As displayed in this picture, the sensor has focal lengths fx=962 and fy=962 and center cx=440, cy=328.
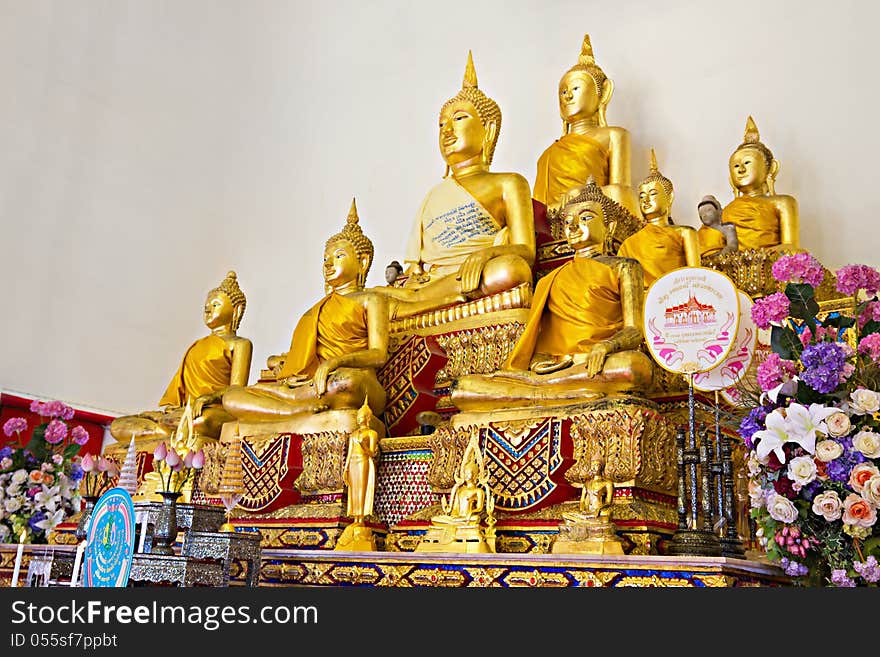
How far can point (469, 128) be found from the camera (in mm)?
4836

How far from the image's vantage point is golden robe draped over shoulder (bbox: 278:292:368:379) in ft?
13.9

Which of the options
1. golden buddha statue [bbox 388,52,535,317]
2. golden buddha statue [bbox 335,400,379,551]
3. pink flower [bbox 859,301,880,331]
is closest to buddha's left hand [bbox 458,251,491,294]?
golden buddha statue [bbox 388,52,535,317]

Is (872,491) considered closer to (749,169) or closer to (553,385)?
(553,385)

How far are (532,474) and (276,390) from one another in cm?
130

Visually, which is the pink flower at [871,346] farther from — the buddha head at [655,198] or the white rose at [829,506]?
the buddha head at [655,198]

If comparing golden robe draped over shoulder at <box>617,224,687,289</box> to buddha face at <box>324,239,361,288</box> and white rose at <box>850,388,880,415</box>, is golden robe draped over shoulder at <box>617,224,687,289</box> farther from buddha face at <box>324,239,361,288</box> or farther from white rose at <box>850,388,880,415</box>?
white rose at <box>850,388,880,415</box>

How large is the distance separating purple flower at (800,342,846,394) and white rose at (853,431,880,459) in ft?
0.50

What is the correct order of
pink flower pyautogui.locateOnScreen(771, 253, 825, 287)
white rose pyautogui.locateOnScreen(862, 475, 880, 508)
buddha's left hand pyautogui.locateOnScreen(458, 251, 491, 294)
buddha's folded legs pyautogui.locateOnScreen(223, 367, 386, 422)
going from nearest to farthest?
white rose pyautogui.locateOnScreen(862, 475, 880, 508), pink flower pyautogui.locateOnScreen(771, 253, 825, 287), buddha's folded legs pyautogui.locateOnScreen(223, 367, 386, 422), buddha's left hand pyautogui.locateOnScreen(458, 251, 491, 294)

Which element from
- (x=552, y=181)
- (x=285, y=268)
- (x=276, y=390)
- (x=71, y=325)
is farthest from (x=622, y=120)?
(x=71, y=325)

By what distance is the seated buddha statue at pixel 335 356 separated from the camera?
3867 millimetres

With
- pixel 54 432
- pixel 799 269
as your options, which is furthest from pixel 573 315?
pixel 54 432

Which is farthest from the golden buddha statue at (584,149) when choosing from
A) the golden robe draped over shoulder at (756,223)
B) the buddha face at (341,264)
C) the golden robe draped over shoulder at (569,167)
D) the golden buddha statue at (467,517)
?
the golden buddha statue at (467,517)

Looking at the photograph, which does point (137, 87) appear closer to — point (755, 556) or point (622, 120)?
point (622, 120)

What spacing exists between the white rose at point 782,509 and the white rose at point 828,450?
143mm
